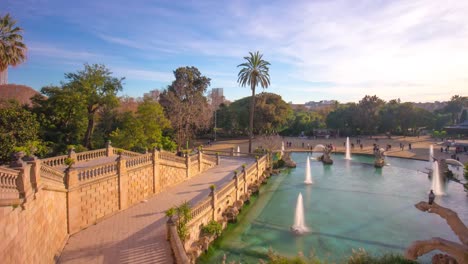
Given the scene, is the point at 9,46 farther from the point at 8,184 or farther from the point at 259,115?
the point at 259,115

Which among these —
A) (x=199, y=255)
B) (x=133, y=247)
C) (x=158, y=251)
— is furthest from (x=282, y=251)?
(x=133, y=247)

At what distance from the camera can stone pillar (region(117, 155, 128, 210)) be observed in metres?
17.3

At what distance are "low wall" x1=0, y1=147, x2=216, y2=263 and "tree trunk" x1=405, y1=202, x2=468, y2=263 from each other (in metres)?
13.3

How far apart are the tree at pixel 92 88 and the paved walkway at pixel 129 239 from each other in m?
15.5

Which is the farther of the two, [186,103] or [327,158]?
[186,103]

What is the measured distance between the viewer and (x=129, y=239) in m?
13.4

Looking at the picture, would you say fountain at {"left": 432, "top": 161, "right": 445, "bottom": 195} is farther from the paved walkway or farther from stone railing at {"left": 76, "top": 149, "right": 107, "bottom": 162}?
stone railing at {"left": 76, "top": 149, "right": 107, "bottom": 162}

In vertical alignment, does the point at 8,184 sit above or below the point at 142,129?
below

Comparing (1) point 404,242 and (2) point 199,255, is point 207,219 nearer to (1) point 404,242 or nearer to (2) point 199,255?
(2) point 199,255

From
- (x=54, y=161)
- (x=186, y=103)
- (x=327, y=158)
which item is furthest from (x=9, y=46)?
(x=327, y=158)

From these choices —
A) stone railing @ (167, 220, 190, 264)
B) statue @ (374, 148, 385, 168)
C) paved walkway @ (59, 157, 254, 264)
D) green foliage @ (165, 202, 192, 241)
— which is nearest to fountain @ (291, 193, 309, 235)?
paved walkway @ (59, 157, 254, 264)

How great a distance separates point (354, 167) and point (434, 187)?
34.5 feet

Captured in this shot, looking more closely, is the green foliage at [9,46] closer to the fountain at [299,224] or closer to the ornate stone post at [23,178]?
the ornate stone post at [23,178]

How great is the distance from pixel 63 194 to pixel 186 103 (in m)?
34.0
